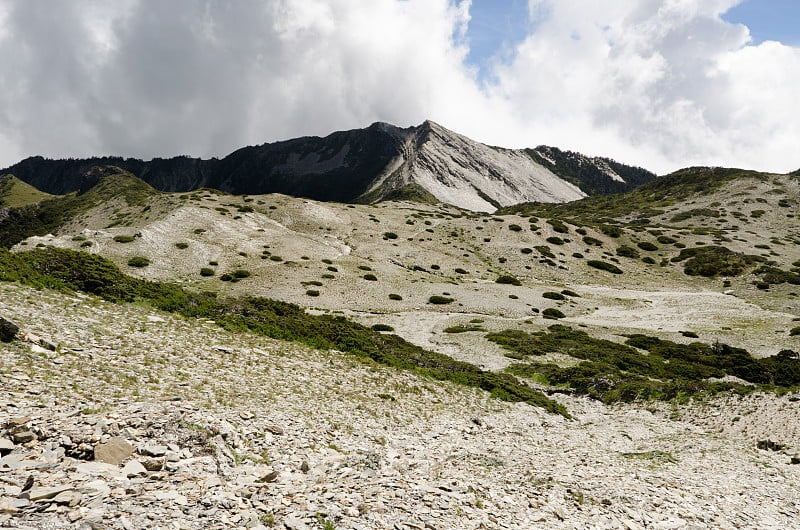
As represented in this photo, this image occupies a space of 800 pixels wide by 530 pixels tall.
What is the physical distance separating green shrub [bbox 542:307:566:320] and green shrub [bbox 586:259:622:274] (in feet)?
102

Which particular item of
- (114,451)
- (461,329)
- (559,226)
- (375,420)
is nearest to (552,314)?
(461,329)

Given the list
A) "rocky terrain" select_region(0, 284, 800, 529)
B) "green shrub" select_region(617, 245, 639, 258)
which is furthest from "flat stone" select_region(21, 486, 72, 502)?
"green shrub" select_region(617, 245, 639, 258)

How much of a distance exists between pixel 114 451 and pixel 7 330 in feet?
26.1

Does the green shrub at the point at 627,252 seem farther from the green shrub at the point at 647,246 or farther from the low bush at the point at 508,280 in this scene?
the low bush at the point at 508,280

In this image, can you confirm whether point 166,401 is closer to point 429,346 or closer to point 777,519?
point 777,519

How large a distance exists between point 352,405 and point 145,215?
287ft

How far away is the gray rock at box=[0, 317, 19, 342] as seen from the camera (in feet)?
42.1

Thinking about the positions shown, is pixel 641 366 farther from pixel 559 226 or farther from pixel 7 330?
pixel 559 226

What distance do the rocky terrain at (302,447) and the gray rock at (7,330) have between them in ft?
1.75

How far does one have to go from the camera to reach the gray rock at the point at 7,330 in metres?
12.8

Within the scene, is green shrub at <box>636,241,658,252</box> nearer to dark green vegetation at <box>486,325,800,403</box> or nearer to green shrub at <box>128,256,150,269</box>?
dark green vegetation at <box>486,325,800,403</box>

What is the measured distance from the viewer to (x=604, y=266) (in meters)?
80.4

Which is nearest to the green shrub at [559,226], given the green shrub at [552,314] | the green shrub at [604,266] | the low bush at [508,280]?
the green shrub at [604,266]

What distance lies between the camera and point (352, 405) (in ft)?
52.1
